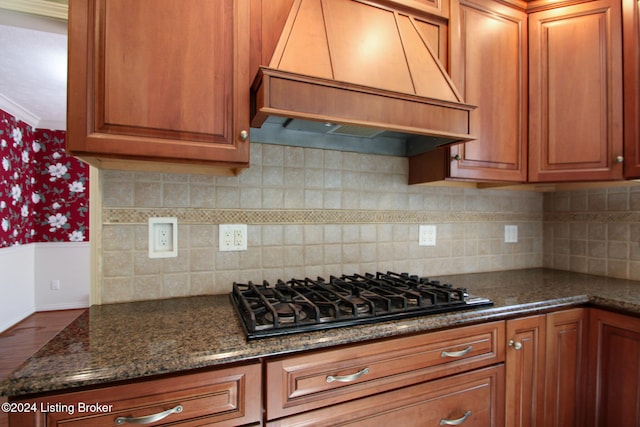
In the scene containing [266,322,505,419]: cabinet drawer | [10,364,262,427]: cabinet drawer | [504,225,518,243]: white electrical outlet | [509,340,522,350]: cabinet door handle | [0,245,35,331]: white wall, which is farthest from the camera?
[0,245,35,331]: white wall

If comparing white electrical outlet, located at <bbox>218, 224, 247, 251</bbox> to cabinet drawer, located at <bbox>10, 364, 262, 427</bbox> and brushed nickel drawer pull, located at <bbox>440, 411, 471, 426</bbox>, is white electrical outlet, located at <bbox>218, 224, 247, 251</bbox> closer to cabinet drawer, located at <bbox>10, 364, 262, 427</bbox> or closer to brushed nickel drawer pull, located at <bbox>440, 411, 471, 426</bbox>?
cabinet drawer, located at <bbox>10, 364, 262, 427</bbox>

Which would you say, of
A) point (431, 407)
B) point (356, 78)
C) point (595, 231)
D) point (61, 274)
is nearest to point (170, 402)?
point (431, 407)

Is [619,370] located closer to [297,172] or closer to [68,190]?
[297,172]

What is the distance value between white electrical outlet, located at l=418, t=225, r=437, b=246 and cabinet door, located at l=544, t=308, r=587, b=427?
626mm

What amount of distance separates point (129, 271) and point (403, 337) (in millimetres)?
1060

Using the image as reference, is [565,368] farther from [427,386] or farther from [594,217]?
[594,217]

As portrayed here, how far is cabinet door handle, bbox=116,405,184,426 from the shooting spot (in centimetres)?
74

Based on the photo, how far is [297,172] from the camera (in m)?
1.49

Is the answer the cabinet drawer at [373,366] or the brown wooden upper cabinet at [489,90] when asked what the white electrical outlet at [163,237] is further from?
the brown wooden upper cabinet at [489,90]

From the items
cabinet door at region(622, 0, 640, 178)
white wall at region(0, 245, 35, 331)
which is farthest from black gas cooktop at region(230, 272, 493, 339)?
white wall at region(0, 245, 35, 331)

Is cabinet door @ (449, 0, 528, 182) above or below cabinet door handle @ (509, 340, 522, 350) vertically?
above

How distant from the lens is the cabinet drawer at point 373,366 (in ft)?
2.86

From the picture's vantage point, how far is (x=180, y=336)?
2.96 ft

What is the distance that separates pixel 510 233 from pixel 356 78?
4.94 ft
